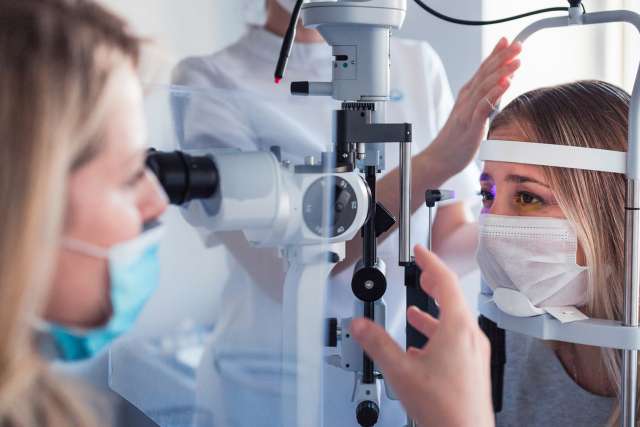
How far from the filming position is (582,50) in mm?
2223

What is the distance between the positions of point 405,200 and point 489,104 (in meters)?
0.29

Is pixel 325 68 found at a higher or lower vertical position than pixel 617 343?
higher

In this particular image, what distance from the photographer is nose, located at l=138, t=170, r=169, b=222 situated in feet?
2.45

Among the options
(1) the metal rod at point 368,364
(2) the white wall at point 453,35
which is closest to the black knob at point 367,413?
(1) the metal rod at point 368,364

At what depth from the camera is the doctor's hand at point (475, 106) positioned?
119 cm

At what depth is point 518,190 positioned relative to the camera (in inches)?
48.9

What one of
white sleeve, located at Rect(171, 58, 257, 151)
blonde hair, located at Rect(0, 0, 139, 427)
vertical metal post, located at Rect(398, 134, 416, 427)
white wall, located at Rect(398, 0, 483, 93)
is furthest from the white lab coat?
Answer: white wall, located at Rect(398, 0, 483, 93)

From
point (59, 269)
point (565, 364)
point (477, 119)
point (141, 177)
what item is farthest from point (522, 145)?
point (59, 269)

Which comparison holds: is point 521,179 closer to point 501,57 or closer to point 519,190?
point 519,190

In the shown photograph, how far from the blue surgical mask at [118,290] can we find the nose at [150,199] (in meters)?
0.02

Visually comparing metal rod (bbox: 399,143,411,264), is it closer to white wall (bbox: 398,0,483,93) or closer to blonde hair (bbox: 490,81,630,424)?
blonde hair (bbox: 490,81,630,424)

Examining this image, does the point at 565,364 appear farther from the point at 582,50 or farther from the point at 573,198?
the point at 582,50

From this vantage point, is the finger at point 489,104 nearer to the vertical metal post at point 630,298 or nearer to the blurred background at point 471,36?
the vertical metal post at point 630,298

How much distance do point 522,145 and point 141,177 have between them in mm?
668
